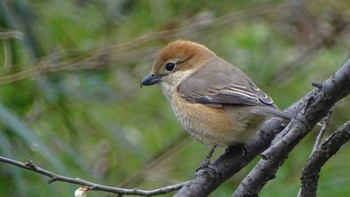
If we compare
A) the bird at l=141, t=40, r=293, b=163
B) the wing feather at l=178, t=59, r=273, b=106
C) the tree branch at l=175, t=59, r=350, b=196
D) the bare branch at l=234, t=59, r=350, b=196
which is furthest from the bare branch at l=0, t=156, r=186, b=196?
the wing feather at l=178, t=59, r=273, b=106

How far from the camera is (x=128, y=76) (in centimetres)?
568

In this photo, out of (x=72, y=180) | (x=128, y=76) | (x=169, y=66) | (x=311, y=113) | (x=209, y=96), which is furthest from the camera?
(x=128, y=76)

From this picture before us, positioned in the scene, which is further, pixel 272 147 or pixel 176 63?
pixel 176 63

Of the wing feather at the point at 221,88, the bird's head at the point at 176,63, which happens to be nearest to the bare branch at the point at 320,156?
the wing feather at the point at 221,88

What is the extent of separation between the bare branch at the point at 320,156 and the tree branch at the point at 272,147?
60 millimetres

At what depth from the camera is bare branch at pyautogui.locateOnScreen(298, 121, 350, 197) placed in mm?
2299

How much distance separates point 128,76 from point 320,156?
135 inches

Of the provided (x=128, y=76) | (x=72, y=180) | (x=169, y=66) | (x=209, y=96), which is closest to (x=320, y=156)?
(x=72, y=180)

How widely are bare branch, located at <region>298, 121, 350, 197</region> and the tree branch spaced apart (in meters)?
0.06

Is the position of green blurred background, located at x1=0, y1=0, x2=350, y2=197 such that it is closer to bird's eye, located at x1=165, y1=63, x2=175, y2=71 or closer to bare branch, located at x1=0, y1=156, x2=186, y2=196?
bird's eye, located at x1=165, y1=63, x2=175, y2=71

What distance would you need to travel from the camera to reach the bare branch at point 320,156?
2299 mm

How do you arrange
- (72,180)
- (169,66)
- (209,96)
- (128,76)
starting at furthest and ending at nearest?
(128,76), (169,66), (209,96), (72,180)

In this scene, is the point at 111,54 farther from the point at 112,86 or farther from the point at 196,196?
the point at 196,196

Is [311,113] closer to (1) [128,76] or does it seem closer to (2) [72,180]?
(2) [72,180]
